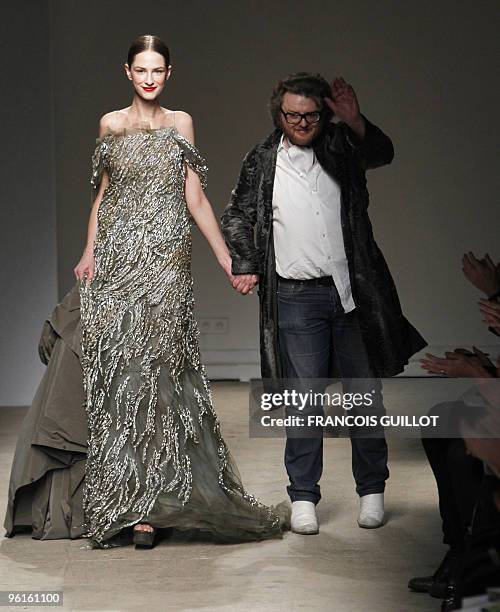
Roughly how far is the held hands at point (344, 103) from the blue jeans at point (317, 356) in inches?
19.5

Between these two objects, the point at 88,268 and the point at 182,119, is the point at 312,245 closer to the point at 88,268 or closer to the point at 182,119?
the point at 182,119

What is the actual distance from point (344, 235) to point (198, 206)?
0.45 metres

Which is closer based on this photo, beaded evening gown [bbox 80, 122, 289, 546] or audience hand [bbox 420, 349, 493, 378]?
audience hand [bbox 420, 349, 493, 378]

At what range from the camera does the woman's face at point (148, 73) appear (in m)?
3.98

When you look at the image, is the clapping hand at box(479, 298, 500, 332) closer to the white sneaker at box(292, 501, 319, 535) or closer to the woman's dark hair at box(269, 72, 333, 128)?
the woman's dark hair at box(269, 72, 333, 128)

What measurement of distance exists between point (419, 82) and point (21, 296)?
8.83ft

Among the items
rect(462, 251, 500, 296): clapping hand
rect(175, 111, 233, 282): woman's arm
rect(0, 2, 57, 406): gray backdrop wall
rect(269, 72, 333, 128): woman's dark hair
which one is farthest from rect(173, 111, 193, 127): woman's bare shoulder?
rect(0, 2, 57, 406): gray backdrop wall

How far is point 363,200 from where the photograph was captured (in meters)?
4.05

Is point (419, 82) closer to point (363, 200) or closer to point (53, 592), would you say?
point (363, 200)

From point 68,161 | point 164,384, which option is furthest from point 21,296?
point 164,384

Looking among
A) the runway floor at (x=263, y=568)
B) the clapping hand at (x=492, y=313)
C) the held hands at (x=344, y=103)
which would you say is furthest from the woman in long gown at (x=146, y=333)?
the clapping hand at (x=492, y=313)

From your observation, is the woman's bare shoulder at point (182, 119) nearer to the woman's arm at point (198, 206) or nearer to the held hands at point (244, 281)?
the woman's arm at point (198, 206)

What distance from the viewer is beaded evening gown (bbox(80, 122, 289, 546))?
396cm

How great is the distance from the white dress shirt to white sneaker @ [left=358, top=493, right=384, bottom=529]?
2.02ft
